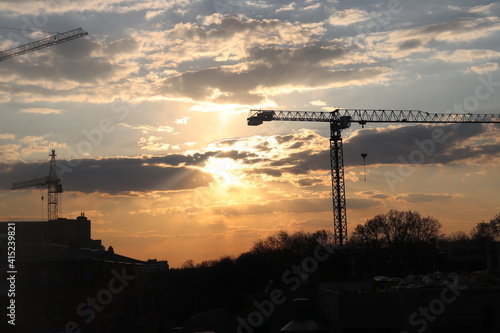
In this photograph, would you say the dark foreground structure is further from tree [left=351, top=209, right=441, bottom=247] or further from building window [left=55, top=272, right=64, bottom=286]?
tree [left=351, top=209, right=441, bottom=247]

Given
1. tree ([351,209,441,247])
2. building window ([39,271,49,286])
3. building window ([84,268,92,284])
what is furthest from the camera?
tree ([351,209,441,247])

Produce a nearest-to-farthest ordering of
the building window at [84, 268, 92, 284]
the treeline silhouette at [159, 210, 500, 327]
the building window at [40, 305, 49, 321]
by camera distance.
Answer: the building window at [40, 305, 49, 321], the building window at [84, 268, 92, 284], the treeline silhouette at [159, 210, 500, 327]

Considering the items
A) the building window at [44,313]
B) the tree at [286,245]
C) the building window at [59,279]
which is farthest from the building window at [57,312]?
the tree at [286,245]

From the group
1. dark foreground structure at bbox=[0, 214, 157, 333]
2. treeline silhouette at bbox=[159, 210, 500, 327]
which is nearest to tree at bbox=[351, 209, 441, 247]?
treeline silhouette at bbox=[159, 210, 500, 327]

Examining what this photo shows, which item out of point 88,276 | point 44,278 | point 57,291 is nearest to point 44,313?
point 57,291

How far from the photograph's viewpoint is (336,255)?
85562 mm

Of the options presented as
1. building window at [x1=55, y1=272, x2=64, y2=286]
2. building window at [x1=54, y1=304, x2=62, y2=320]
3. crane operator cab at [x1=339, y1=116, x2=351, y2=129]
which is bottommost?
building window at [x1=54, y1=304, x2=62, y2=320]

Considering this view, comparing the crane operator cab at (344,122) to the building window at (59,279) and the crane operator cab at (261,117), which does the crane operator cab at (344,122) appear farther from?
the building window at (59,279)

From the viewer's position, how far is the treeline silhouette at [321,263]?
77500 millimetres

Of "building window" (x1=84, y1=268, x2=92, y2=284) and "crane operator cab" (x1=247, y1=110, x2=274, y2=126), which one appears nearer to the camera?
"building window" (x1=84, y1=268, x2=92, y2=284)

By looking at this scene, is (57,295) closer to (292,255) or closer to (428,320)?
(428,320)

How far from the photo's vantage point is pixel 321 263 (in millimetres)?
83375

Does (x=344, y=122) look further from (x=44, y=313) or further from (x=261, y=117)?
(x=44, y=313)

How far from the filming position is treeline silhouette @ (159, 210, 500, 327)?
77.5m
